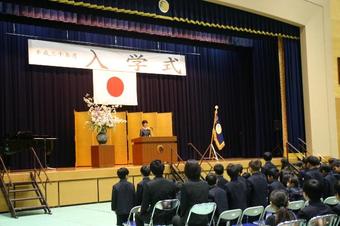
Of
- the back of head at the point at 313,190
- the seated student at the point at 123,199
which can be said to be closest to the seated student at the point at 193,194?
the back of head at the point at 313,190

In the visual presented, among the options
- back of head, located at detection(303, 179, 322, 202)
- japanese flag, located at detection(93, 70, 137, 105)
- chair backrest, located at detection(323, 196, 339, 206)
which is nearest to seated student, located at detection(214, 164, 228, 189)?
chair backrest, located at detection(323, 196, 339, 206)

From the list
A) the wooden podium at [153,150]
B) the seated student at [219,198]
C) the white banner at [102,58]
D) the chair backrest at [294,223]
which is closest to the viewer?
the chair backrest at [294,223]

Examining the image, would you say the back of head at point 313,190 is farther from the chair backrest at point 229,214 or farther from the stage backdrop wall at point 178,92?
the stage backdrop wall at point 178,92

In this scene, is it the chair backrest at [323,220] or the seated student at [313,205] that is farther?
the seated student at [313,205]

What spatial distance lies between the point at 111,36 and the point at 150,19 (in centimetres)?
207

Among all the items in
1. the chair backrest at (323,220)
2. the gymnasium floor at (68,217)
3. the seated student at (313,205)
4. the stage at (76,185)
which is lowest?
the gymnasium floor at (68,217)

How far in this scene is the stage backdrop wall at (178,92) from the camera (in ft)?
39.1

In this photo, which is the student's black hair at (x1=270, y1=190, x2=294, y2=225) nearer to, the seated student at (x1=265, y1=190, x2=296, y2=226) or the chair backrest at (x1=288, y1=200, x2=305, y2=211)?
the seated student at (x1=265, y1=190, x2=296, y2=226)

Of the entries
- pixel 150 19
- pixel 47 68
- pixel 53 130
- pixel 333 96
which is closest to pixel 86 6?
pixel 150 19

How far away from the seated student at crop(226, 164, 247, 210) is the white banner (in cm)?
753

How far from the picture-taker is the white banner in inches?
465

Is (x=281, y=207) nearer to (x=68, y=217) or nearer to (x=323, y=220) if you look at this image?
(x=323, y=220)

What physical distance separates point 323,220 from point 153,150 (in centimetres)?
773

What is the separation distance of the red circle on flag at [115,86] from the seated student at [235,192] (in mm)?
7834
